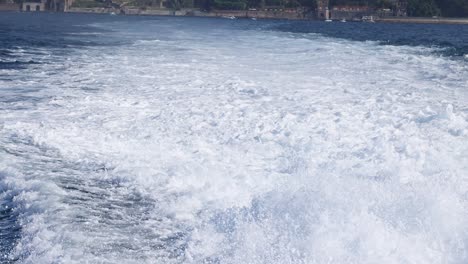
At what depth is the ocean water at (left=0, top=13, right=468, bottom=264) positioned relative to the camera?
14.5ft

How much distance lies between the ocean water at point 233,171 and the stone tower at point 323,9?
7300 cm

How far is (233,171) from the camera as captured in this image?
6297mm

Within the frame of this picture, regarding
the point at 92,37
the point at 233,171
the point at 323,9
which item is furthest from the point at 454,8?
the point at 233,171

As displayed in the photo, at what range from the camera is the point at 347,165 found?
6434 millimetres

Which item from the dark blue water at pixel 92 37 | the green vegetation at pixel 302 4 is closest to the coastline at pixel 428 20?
the green vegetation at pixel 302 4

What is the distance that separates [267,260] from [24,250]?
73.6 inches

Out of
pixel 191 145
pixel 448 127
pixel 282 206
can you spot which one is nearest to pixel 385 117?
pixel 448 127

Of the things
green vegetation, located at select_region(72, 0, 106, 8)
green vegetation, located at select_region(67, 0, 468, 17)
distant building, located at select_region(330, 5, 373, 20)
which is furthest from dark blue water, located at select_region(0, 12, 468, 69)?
green vegetation, located at select_region(72, 0, 106, 8)

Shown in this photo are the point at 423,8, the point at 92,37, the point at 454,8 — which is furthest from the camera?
the point at 423,8

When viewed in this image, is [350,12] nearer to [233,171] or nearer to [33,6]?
[33,6]

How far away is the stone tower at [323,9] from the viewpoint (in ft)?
272

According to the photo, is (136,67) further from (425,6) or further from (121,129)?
(425,6)

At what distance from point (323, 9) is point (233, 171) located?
8174 cm

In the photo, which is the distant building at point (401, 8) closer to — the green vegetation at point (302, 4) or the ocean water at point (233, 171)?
the green vegetation at point (302, 4)
